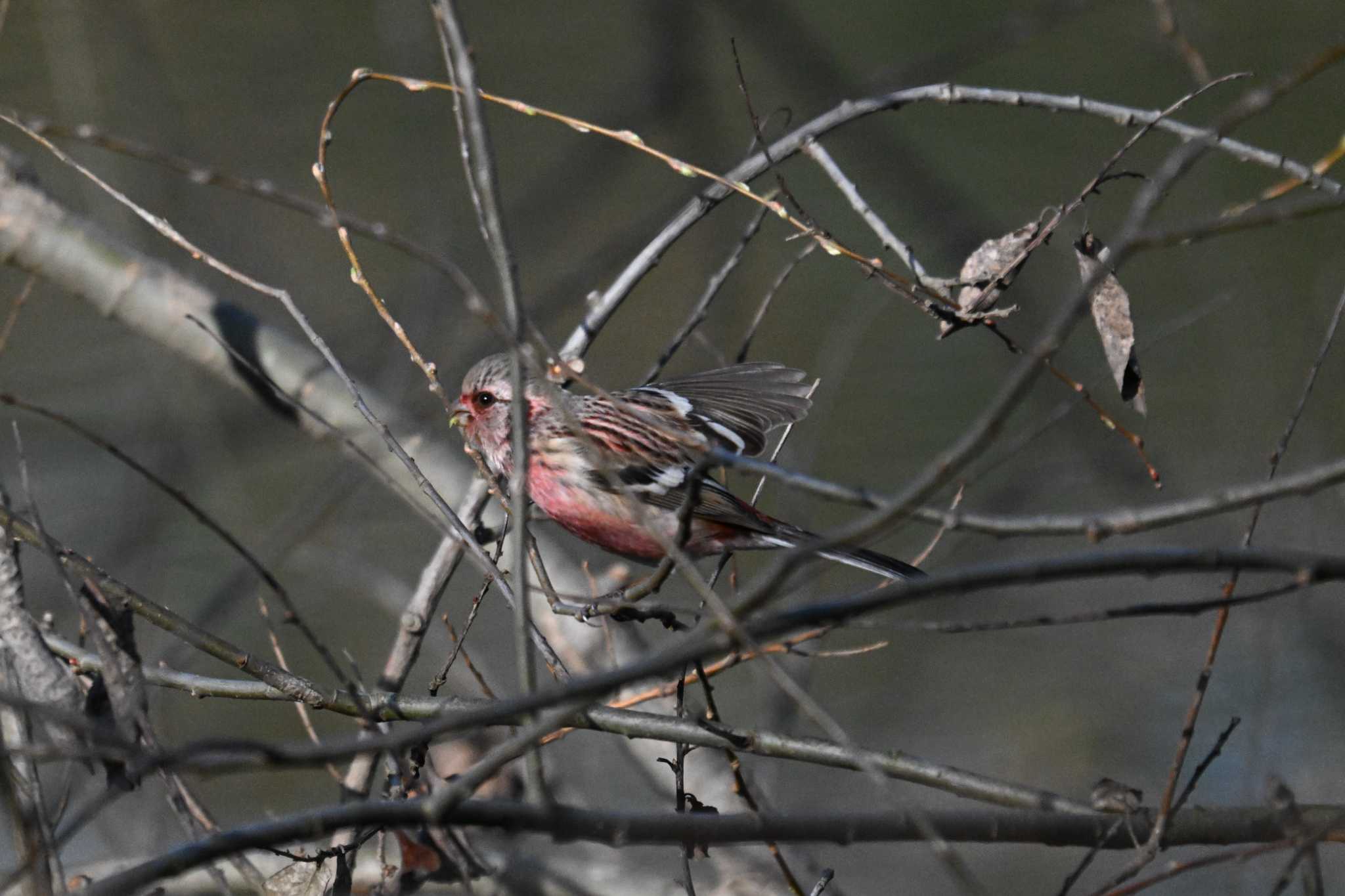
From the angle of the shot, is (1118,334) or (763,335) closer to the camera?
(1118,334)

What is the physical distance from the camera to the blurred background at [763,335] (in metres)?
6.32

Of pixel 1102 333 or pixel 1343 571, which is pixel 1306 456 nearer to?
pixel 1102 333

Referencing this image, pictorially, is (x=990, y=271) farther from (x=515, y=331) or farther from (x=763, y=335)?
(x=763, y=335)

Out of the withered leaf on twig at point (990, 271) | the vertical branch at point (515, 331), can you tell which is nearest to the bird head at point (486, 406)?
the withered leaf on twig at point (990, 271)

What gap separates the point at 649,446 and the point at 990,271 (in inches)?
66.7

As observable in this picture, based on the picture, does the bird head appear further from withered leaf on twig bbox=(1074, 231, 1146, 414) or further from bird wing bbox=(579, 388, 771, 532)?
withered leaf on twig bbox=(1074, 231, 1146, 414)

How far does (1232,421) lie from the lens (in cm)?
884

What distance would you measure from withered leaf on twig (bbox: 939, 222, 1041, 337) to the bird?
94 centimetres

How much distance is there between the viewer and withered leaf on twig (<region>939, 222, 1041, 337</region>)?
3.07m

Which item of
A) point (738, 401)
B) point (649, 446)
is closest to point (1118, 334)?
point (738, 401)

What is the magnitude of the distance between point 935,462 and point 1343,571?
52 centimetres

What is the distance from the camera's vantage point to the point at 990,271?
3133 mm

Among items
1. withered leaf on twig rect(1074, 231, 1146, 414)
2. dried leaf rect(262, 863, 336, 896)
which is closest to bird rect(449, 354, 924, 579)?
withered leaf on twig rect(1074, 231, 1146, 414)

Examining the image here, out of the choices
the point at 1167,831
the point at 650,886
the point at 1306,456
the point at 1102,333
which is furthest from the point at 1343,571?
the point at 1306,456
